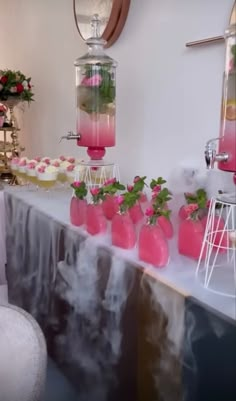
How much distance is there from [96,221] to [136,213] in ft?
0.38

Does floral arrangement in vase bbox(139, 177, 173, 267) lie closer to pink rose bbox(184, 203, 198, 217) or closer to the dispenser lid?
pink rose bbox(184, 203, 198, 217)

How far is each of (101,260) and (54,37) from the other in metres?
1.58

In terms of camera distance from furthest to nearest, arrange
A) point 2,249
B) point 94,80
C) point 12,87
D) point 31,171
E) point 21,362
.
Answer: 1. point 12,87
2. point 2,249
3. point 31,171
4. point 94,80
5. point 21,362

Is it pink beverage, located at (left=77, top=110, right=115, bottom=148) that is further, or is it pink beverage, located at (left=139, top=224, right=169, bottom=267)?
pink beverage, located at (left=77, top=110, right=115, bottom=148)

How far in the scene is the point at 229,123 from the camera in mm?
839

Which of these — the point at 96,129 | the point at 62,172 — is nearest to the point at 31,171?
the point at 62,172

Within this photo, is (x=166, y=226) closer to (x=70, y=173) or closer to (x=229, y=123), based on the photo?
(x=229, y=123)

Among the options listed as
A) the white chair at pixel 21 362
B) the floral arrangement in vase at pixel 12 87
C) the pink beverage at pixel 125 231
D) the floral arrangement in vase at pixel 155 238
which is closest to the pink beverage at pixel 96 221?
the pink beverage at pixel 125 231

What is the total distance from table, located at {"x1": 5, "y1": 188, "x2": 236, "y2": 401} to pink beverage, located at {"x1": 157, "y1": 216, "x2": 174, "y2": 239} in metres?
0.10

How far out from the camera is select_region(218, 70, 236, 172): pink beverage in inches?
32.6

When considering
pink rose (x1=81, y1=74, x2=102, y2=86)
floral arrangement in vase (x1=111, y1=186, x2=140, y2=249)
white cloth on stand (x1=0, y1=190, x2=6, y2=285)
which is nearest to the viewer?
floral arrangement in vase (x1=111, y1=186, x2=140, y2=249)

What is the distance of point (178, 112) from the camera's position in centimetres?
142

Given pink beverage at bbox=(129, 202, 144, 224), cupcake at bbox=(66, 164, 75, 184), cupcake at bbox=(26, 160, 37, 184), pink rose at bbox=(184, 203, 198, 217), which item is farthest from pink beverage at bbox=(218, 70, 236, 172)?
cupcake at bbox=(26, 160, 37, 184)

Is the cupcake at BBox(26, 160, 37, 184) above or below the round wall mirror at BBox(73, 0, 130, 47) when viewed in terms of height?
below
